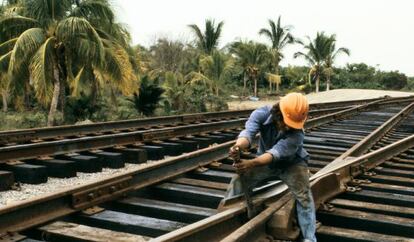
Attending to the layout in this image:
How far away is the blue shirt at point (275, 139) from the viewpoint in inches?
135

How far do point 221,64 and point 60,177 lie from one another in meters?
22.8

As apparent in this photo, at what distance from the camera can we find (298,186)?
11.7 feet

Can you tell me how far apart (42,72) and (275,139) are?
429 inches

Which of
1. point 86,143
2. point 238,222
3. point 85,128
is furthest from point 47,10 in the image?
point 238,222

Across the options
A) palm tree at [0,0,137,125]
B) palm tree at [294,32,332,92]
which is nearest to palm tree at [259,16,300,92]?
palm tree at [294,32,332,92]

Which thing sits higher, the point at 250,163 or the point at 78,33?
the point at 78,33

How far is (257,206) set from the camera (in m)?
3.63

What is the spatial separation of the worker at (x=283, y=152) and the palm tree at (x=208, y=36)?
34.3 m

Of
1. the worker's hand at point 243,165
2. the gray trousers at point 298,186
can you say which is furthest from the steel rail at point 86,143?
the worker's hand at point 243,165

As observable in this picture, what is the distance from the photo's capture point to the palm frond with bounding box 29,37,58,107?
521 inches

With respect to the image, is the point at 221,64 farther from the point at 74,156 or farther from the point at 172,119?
the point at 74,156

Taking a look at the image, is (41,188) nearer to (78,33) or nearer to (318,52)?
(78,33)

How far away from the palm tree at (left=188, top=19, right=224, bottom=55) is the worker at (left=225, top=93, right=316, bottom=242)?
34.3 metres

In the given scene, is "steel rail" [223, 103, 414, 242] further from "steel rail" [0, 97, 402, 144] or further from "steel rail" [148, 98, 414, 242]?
"steel rail" [0, 97, 402, 144]
